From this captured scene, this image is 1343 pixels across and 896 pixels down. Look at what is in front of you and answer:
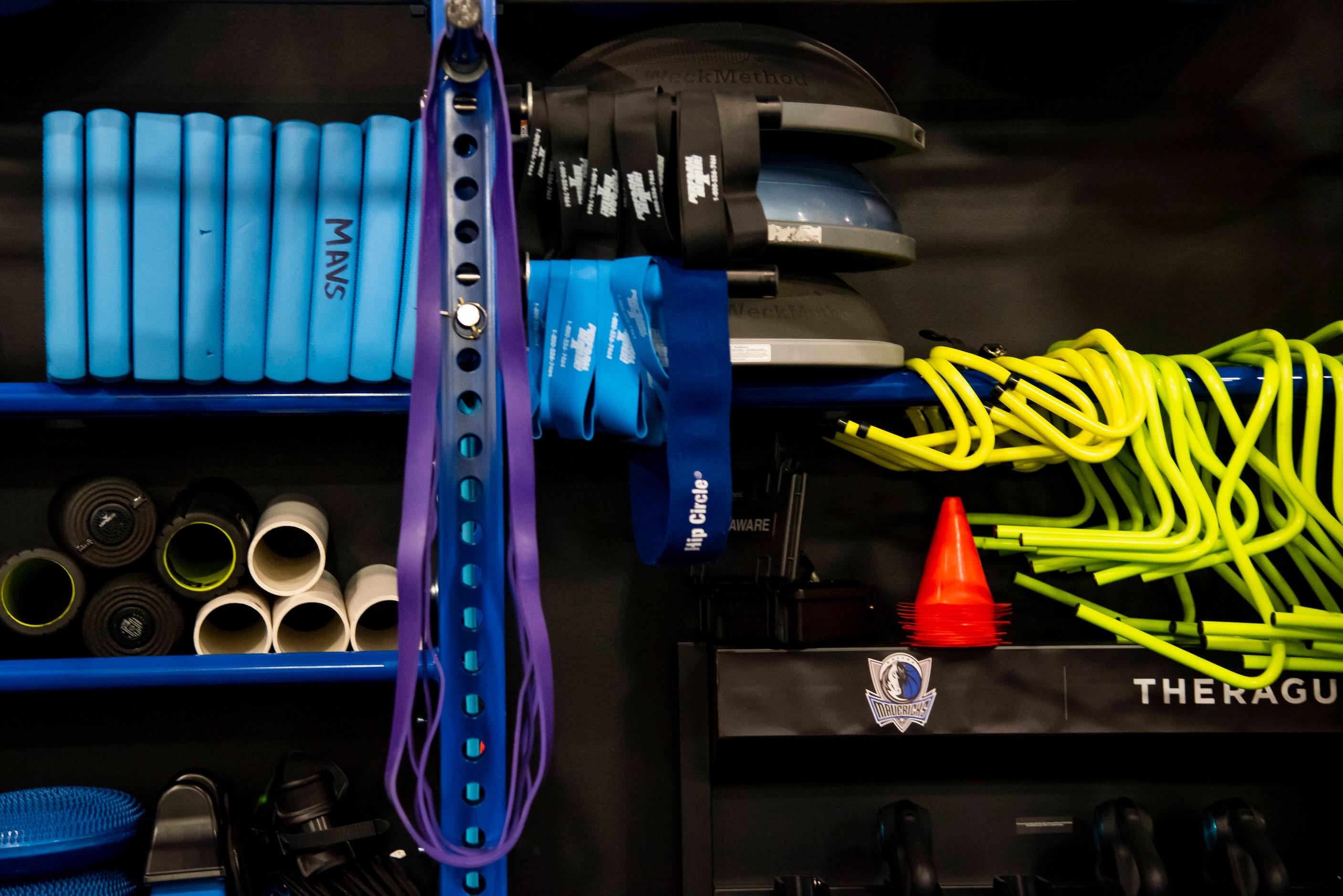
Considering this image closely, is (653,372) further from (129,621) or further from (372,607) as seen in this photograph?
(129,621)

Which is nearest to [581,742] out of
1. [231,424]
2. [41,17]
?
[231,424]

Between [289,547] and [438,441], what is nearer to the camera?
[438,441]

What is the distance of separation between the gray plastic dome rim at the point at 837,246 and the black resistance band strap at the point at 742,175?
305mm

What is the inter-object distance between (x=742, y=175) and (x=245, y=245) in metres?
0.78

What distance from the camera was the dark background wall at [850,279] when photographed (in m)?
1.68

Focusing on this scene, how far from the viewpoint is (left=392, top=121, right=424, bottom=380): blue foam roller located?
1.37 m

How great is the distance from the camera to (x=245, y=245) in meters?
1.36

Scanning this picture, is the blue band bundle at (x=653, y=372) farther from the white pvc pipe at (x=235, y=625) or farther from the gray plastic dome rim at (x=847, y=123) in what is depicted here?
the white pvc pipe at (x=235, y=625)

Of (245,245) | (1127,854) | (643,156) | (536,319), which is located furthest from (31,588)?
(1127,854)

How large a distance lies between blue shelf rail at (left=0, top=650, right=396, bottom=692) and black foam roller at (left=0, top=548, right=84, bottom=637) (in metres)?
0.05

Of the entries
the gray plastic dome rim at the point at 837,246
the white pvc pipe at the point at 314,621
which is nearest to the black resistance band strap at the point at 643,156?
the gray plastic dome rim at the point at 837,246

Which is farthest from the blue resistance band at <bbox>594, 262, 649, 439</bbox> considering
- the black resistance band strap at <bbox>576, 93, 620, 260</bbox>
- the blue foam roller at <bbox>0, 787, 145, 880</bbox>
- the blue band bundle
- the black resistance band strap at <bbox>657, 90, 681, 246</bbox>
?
the blue foam roller at <bbox>0, 787, 145, 880</bbox>

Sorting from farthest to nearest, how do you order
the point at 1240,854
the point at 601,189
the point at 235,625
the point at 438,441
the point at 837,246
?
the point at 235,625, the point at 1240,854, the point at 837,246, the point at 601,189, the point at 438,441

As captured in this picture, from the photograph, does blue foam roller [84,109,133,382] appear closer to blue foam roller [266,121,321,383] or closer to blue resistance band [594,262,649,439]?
blue foam roller [266,121,321,383]
